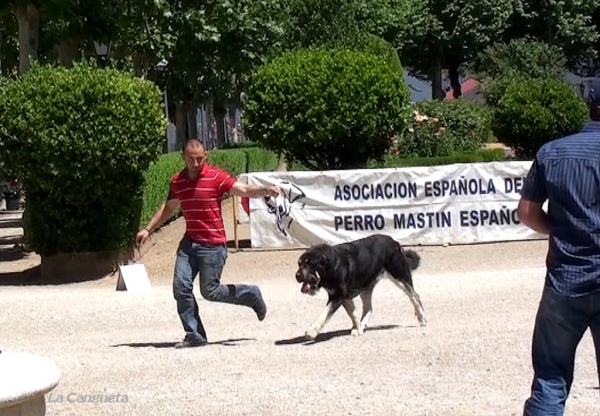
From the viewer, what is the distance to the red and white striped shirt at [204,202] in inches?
399

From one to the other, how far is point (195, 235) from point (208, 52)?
17985 mm

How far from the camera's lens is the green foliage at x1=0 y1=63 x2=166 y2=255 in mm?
16125

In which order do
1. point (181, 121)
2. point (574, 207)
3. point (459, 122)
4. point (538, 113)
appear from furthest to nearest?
point (181, 121) → point (459, 122) → point (538, 113) → point (574, 207)

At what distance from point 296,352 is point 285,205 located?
8886mm

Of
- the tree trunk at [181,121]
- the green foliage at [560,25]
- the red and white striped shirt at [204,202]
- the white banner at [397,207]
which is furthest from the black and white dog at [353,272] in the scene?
the green foliage at [560,25]

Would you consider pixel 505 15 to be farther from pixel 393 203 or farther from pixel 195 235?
pixel 195 235

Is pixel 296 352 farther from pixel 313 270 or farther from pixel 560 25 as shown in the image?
pixel 560 25

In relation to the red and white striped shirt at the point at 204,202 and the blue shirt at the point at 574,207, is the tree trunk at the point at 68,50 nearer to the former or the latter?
the red and white striped shirt at the point at 204,202

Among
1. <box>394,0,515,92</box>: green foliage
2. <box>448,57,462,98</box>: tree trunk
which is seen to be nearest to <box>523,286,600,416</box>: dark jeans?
<box>394,0,515,92</box>: green foliage

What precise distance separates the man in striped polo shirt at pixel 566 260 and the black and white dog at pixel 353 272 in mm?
4799

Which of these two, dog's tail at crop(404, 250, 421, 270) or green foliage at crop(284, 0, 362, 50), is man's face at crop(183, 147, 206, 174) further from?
green foliage at crop(284, 0, 362, 50)

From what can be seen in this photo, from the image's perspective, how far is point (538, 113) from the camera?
92.5 ft

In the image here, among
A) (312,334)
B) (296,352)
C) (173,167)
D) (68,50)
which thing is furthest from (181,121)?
(296,352)

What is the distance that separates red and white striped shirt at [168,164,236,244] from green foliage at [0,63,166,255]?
6.11 meters
